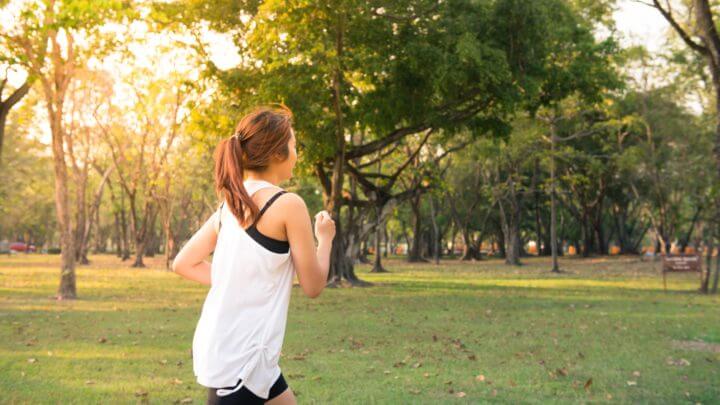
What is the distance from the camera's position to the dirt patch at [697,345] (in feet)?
37.7

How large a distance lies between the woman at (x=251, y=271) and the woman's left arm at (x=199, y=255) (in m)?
0.19

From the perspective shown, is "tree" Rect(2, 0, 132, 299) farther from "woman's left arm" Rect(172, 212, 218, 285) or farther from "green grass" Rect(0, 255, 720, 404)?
"woman's left arm" Rect(172, 212, 218, 285)

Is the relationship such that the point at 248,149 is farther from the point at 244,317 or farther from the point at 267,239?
the point at 244,317

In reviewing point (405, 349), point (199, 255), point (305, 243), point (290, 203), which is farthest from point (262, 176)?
point (405, 349)

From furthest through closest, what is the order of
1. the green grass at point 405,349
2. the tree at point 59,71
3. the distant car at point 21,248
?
the distant car at point 21,248, the tree at point 59,71, the green grass at point 405,349

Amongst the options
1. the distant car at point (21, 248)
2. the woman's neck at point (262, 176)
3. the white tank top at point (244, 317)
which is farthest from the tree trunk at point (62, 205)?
the distant car at point (21, 248)

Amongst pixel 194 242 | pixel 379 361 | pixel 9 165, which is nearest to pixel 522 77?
pixel 379 361

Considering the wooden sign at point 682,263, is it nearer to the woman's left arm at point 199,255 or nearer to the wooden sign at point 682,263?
the wooden sign at point 682,263

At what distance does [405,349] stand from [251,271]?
29.1 ft

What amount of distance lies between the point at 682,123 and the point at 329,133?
79.5ft

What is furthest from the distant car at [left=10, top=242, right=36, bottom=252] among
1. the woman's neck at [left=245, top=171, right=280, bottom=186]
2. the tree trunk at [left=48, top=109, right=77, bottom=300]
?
the woman's neck at [left=245, top=171, right=280, bottom=186]

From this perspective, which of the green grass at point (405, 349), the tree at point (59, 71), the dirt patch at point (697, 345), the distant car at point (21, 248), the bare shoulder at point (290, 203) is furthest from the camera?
the distant car at point (21, 248)

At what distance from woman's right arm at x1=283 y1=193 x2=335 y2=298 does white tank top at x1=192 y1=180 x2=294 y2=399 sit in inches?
2.6

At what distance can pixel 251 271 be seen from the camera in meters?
2.79
